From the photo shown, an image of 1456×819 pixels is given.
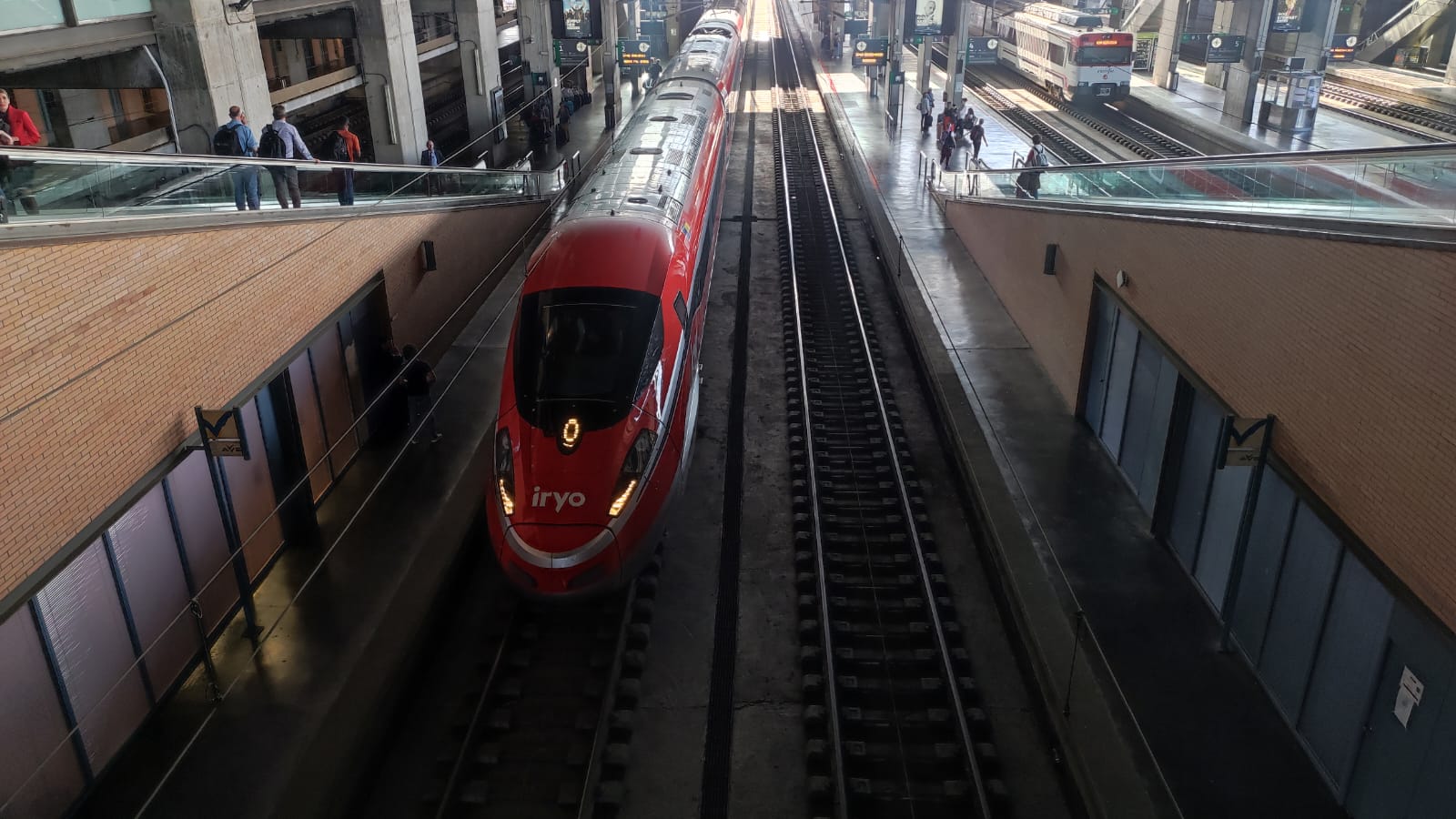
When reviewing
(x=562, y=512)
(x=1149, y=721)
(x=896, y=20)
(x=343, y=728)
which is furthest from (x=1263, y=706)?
(x=896, y=20)

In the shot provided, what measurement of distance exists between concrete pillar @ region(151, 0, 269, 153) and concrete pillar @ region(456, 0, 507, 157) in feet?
40.6

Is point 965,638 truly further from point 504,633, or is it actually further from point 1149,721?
point 504,633

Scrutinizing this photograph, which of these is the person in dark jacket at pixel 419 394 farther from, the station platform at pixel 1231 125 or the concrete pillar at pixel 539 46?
the station platform at pixel 1231 125

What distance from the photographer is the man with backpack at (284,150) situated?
957 cm

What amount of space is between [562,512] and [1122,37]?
3247 cm

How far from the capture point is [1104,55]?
33.4m

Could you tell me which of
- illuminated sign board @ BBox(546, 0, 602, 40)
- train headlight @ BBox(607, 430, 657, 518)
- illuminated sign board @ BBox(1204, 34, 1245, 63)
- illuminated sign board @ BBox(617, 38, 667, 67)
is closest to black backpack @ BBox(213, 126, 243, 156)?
train headlight @ BBox(607, 430, 657, 518)

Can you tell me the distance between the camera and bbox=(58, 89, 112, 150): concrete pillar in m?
16.6

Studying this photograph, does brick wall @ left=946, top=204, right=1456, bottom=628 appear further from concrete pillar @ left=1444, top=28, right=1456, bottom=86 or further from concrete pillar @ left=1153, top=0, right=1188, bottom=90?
concrete pillar @ left=1153, top=0, right=1188, bottom=90

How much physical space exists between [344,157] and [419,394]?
4.77 m

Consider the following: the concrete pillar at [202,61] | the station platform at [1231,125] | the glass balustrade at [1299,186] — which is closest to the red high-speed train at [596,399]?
the glass balustrade at [1299,186]

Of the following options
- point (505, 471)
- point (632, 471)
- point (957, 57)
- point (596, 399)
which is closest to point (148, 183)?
point (505, 471)

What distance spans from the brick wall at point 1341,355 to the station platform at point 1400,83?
2881 cm

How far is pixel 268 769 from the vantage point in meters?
7.30
